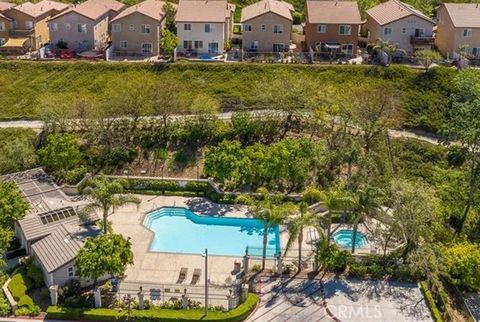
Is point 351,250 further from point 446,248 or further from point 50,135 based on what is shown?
point 50,135

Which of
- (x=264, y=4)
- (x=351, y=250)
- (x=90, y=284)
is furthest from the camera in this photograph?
(x=264, y=4)

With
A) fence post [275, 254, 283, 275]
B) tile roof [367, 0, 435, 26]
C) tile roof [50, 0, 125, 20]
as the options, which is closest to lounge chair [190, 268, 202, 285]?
fence post [275, 254, 283, 275]

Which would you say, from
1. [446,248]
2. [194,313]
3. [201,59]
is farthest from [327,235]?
[201,59]

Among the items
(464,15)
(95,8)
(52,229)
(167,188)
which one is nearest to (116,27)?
(95,8)

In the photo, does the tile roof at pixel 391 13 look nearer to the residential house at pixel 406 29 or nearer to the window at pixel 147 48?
the residential house at pixel 406 29

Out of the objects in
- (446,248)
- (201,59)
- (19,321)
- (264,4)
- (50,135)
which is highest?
(264,4)
